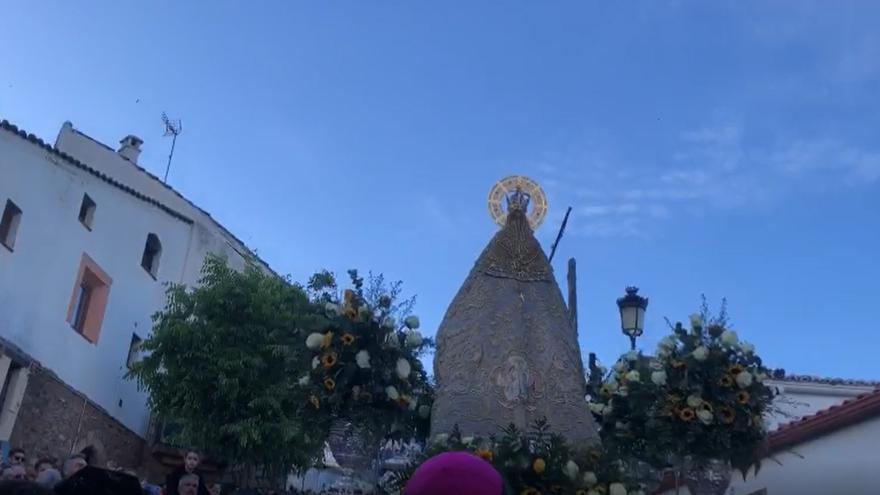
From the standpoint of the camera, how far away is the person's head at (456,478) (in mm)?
2338

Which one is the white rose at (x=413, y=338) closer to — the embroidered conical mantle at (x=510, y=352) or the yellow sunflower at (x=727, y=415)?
the embroidered conical mantle at (x=510, y=352)

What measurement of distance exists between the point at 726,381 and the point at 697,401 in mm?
275

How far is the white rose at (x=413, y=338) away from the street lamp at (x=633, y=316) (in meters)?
3.38

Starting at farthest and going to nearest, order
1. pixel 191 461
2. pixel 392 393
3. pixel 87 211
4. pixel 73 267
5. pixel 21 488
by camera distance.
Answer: pixel 87 211
pixel 73 267
pixel 191 461
pixel 392 393
pixel 21 488

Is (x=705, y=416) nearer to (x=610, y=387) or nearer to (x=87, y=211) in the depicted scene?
(x=610, y=387)

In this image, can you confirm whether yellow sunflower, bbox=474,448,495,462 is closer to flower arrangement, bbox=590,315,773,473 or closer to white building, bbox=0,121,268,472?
flower arrangement, bbox=590,315,773,473

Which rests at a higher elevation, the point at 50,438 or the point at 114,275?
the point at 114,275

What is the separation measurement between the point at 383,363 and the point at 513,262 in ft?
5.15

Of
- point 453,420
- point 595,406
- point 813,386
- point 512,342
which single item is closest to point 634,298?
point 595,406

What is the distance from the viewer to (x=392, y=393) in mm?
6531

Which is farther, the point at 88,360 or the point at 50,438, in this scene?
the point at 88,360

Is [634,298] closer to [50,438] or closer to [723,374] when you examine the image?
[723,374]

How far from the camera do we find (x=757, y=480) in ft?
32.1

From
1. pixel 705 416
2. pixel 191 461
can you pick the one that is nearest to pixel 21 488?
pixel 191 461
